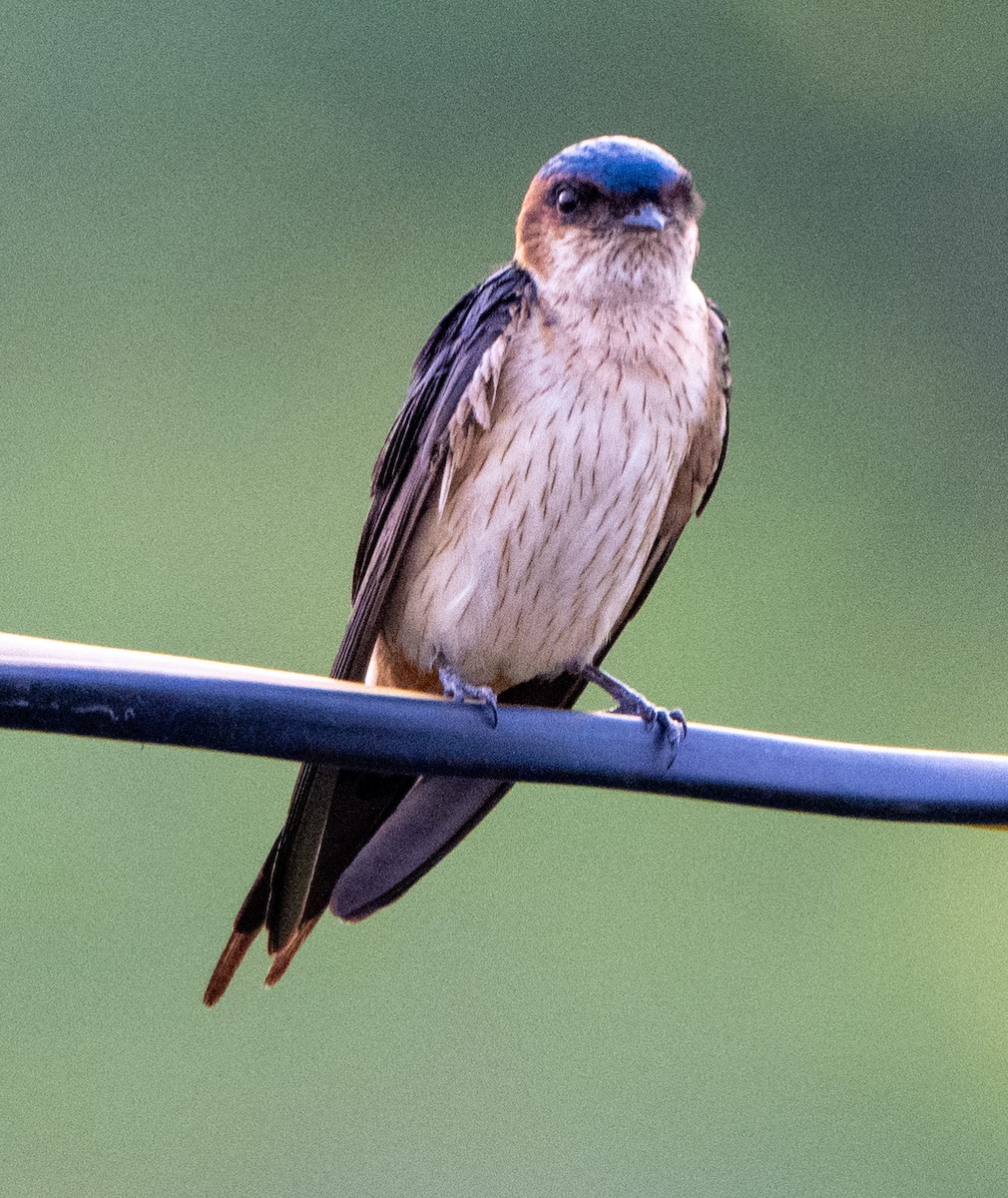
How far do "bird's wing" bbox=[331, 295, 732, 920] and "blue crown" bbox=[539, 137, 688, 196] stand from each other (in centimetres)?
16

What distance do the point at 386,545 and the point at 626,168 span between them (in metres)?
0.41

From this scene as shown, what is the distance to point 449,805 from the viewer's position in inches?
65.1

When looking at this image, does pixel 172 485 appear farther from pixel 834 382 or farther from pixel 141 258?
pixel 834 382

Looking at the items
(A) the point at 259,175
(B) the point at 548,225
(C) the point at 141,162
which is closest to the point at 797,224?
(A) the point at 259,175

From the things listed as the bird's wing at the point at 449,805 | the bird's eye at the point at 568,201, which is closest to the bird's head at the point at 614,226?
the bird's eye at the point at 568,201

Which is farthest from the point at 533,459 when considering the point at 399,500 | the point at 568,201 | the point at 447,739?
the point at 447,739

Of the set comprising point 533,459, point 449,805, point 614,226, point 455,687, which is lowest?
point 449,805

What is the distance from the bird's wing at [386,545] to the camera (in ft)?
4.94

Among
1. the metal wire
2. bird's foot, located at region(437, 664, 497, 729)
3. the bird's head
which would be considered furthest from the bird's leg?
the metal wire

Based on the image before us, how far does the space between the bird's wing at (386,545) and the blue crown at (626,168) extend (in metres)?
0.11

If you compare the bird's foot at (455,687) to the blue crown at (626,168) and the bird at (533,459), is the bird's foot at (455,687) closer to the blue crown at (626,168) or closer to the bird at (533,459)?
the bird at (533,459)

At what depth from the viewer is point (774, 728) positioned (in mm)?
4633

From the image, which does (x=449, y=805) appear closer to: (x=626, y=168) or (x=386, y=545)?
(x=386, y=545)

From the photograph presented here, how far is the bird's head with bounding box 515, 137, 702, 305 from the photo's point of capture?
1.63m
